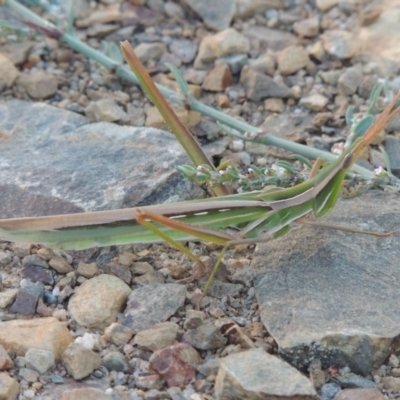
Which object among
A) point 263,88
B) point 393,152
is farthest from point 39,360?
point 263,88

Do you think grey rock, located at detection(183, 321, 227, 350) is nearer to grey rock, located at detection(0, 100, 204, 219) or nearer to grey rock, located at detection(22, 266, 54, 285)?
grey rock, located at detection(22, 266, 54, 285)

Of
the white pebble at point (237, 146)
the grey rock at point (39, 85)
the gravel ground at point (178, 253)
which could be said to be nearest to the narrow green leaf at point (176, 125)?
the gravel ground at point (178, 253)

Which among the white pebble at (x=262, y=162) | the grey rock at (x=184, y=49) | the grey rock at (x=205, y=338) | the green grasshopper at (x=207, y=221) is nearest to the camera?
the grey rock at (x=205, y=338)

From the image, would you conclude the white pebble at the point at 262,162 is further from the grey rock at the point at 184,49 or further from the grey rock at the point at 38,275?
the grey rock at the point at 38,275

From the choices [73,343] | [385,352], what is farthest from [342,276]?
[73,343]

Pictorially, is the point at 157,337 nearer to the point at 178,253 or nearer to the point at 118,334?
the point at 118,334

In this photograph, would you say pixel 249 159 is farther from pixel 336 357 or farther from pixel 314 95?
pixel 336 357
